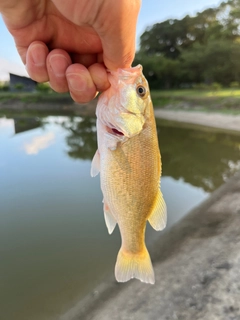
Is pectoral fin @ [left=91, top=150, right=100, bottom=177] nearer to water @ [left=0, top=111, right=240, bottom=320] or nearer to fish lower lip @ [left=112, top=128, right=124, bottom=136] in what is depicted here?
fish lower lip @ [left=112, top=128, right=124, bottom=136]

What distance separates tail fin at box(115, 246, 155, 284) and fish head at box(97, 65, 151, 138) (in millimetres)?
816

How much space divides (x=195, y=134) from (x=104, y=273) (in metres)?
14.5

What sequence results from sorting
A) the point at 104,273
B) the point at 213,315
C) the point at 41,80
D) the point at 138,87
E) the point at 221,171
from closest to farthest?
1. the point at 138,87
2. the point at 41,80
3. the point at 213,315
4. the point at 104,273
5. the point at 221,171

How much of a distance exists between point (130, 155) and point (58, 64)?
74 centimetres

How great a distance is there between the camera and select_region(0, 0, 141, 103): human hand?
170cm

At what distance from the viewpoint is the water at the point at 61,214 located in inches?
203

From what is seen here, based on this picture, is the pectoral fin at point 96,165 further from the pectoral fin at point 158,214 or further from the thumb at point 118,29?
the thumb at point 118,29

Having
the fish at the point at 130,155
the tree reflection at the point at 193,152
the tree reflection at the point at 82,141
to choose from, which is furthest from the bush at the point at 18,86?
the fish at the point at 130,155

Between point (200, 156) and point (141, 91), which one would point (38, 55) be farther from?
point (200, 156)

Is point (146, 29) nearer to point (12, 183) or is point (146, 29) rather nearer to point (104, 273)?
point (12, 183)

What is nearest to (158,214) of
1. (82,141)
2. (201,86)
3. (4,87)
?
(82,141)

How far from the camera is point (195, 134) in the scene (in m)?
18.7

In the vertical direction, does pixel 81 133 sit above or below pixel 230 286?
below

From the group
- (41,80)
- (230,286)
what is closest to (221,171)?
(230,286)
